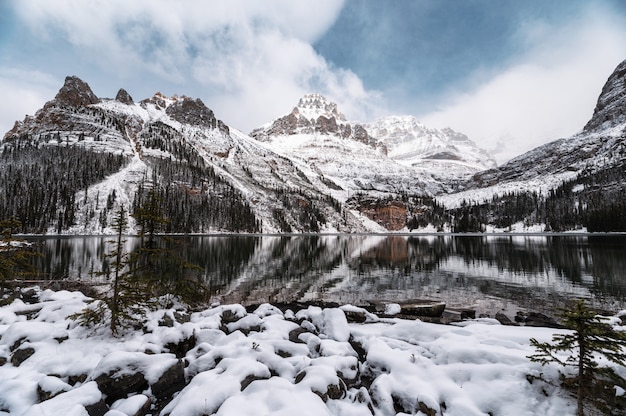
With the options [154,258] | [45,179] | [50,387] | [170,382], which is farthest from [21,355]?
[45,179]

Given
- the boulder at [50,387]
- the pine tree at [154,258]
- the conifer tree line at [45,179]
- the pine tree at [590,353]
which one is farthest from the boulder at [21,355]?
the conifer tree line at [45,179]

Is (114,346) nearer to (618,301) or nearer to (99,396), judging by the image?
(99,396)

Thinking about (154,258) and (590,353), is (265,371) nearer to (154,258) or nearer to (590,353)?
(590,353)

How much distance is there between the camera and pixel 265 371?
9.04 metres

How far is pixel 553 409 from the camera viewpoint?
7.40 meters

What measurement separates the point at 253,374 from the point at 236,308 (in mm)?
7373

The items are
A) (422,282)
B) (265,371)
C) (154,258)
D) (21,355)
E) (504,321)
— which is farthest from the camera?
(422,282)

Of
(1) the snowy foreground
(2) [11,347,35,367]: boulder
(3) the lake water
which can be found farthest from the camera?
(3) the lake water

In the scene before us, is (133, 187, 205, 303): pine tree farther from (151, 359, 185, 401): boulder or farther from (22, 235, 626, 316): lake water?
(151, 359, 185, 401): boulder

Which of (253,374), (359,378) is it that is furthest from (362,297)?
(253,374)

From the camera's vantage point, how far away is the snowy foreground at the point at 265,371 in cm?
755

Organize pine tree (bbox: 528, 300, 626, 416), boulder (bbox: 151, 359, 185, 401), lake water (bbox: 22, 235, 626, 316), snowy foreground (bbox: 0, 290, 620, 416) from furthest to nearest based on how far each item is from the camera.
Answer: lake water (bbox: 22, 235, 626, 316) < boulder (bbox: 151, 359, 185, 401) < snowy foreground (bbox: 0, 290, 620, 416) < pine tree (bbox: 528, 300, 626, 416)

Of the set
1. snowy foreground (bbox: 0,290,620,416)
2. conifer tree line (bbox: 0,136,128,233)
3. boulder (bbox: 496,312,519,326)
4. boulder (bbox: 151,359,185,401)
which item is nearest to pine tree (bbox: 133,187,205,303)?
snowy foreground (bbox: 0,290,620,416)

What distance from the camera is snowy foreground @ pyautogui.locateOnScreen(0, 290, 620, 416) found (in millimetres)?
7551
